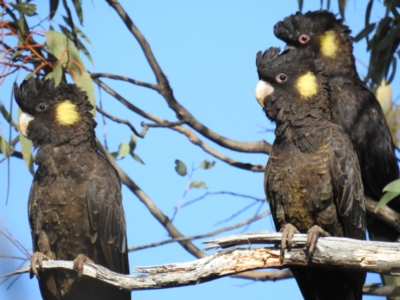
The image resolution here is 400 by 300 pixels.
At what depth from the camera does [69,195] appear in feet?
12.3

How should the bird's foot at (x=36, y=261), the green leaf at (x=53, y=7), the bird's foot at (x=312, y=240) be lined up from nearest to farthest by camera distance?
the bird's foot at (x=312, y=240) < the bird's foot at (x=36, y=261) < the green leaf at (x=53, y=7)

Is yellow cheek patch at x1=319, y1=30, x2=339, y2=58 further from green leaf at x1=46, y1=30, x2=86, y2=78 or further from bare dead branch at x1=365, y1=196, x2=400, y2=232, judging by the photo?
green leaf at x1=46, y1=30, x2=86, y2=78

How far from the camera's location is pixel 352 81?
15.3ft

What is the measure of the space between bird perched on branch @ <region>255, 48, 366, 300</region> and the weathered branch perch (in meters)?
0.37

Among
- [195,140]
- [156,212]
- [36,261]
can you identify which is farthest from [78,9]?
[36,261]

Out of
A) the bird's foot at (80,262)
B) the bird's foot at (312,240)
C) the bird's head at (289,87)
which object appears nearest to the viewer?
the bird's foot at (312,240)

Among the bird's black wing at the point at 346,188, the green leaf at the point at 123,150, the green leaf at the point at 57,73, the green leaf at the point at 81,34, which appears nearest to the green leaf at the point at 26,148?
the green leaf at the point at 57,73

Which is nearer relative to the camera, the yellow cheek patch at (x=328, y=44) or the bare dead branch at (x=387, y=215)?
the bare dead branch at (x=387, y=215)

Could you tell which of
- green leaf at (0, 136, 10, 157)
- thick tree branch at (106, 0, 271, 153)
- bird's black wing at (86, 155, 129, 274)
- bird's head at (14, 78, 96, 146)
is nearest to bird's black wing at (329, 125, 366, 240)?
thick tree branch at (106, 0, 271, 153)

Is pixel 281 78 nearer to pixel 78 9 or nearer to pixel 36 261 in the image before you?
pixel 36 261

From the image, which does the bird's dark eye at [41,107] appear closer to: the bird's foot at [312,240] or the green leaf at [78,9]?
the green leaf at [78,9]

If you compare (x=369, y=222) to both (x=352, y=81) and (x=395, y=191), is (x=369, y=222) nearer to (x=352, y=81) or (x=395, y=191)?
(x=352, y=81)

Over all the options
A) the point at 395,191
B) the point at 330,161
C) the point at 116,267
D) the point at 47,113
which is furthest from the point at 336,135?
the point at 47,113

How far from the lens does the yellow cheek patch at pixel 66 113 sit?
3.94m
